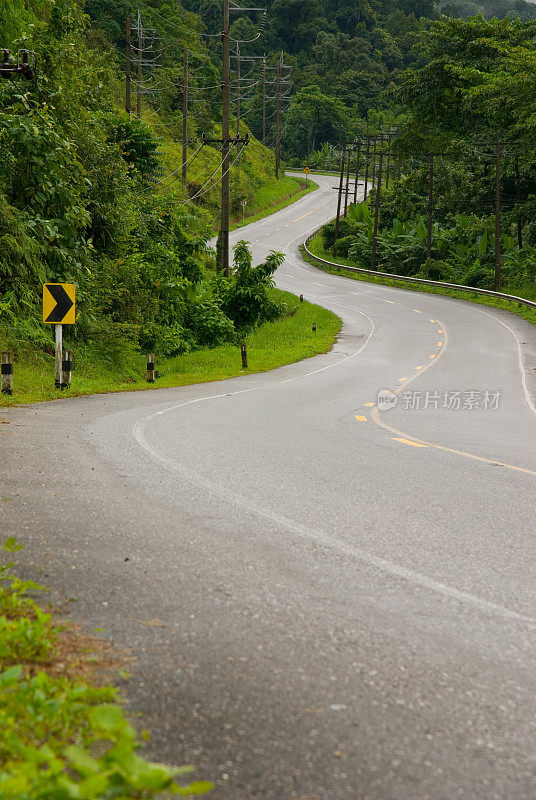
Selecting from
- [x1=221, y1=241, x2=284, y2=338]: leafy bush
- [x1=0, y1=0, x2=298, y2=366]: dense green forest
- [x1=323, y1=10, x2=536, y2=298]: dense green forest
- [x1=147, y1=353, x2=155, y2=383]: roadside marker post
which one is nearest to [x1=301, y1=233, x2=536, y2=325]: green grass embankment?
[x1=323, y1=10, x2=536, y2=298]: dense green forest

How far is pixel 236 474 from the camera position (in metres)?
8.30

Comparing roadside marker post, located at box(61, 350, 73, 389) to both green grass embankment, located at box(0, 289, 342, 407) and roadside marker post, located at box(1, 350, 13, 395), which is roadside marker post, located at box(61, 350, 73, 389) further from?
roadside marker post, located at box(1, 350, 13, 395)

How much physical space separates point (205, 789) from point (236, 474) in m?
5.64

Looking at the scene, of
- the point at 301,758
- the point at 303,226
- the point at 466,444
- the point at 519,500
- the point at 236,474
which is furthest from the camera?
the point at 303,226

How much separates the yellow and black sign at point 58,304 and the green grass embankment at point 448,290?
88.4 feet

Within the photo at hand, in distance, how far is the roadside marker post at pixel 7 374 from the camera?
48.3 feet

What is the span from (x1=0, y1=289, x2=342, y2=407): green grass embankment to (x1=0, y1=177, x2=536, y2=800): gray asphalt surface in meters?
4.35

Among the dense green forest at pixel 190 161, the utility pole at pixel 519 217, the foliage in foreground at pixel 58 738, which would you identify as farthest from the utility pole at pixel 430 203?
the foliage in foreground at pixel 58 738

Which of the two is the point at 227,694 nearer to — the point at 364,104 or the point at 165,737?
the point at 165,737

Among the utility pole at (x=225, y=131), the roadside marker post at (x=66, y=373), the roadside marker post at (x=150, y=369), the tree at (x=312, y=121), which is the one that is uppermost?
the tree at (x=312, y=121)

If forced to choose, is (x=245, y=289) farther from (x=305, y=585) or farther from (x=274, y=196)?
(x=274, y=196)

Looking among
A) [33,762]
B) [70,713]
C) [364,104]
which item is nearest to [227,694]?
[70,713]

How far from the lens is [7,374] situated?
1472 centimetres

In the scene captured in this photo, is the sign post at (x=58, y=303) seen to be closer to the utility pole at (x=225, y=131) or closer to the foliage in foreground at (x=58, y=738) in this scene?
the foliage in foreground at (x=58, y=738)
